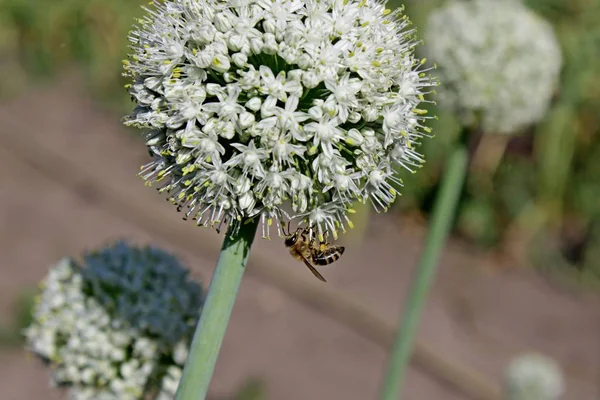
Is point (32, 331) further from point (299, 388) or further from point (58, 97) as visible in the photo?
point (58, 97)

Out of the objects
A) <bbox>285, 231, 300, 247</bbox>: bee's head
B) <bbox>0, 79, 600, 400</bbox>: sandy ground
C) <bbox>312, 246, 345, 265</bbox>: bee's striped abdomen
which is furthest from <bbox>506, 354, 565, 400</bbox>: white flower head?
<bbox>285, 231, 300, 247</bbox>: bee's head

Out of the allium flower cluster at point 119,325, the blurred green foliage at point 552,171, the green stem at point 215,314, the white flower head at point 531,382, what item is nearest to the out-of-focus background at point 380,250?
the blurred green foliage at point 552,171

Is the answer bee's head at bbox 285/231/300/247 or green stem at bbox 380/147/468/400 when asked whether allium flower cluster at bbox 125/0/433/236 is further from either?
green stem at bbox 380/147/468/400

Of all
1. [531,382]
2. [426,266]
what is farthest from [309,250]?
[531,382]

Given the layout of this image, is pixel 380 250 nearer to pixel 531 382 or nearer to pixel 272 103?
pixel 531 382

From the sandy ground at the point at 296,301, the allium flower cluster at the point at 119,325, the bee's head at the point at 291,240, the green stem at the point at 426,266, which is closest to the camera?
the bee's head at the point at 291,240

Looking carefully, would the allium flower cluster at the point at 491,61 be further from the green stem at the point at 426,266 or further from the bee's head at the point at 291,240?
the bee's head at the point at 291,240
